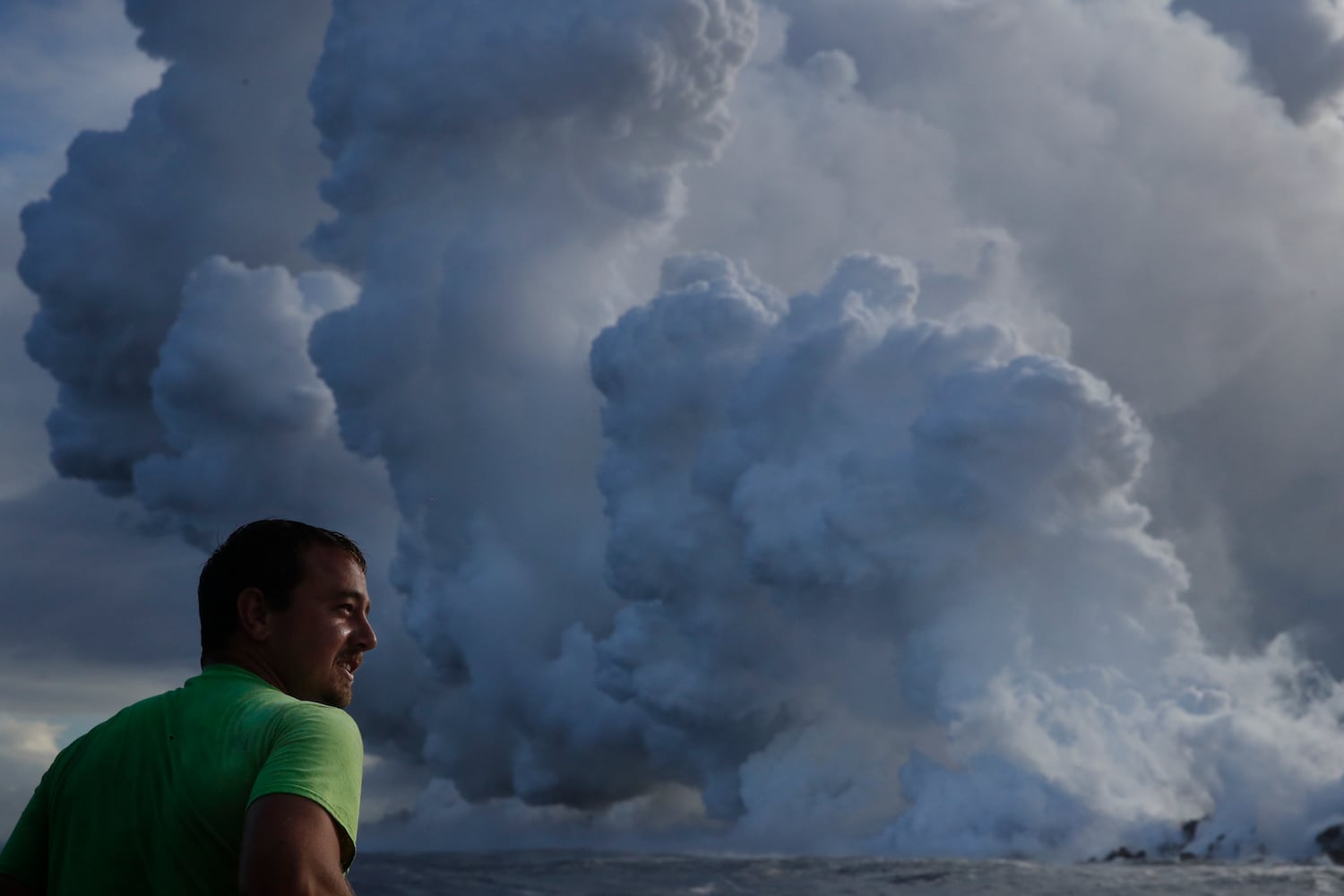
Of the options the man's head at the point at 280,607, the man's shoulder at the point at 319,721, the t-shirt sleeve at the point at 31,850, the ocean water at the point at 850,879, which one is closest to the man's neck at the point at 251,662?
the man's head at the point at 280,607

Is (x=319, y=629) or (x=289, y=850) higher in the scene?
(x=319, y=629)

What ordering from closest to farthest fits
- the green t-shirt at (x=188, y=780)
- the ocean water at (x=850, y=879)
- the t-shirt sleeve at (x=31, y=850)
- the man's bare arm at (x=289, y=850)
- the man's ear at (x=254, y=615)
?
the man's bare arm at (x=289, y=850) → the green t-shirt at (x=188, y=780) → the man's ear at (x=254, y=615) → the t-shirt sleeve at (x=31, y=850) → the ocean water at (x=850, y=879)

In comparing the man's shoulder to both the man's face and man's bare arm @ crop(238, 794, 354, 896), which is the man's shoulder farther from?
the man's face

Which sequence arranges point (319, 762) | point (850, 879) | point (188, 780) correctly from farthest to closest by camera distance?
point (850, 879), point (188, 780), point (319, 762)

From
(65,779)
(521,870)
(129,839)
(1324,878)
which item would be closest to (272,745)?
(129,839)

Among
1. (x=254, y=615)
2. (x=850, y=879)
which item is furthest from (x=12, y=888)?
(x=850, y=879)

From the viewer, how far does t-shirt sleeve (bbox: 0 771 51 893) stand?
4.28 metres

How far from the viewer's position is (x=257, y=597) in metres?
4.20

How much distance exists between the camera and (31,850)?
4289mm

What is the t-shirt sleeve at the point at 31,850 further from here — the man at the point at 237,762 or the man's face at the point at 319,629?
the man's face at the point at 319,629

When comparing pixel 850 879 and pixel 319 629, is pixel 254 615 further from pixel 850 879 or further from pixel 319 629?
pixel 850 879

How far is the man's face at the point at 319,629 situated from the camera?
165 inches

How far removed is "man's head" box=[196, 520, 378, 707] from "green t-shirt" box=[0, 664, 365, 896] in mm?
97

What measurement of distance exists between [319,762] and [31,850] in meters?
1.36
